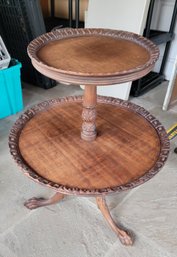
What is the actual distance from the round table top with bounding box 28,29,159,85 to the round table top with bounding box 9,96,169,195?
32cm

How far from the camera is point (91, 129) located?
960 mm

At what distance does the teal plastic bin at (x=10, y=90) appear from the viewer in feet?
5.96

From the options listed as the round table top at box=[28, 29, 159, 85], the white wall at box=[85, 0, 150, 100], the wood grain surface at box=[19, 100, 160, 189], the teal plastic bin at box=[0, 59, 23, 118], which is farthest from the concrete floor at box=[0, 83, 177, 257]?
the white wall at box=[85, 0, 150, 100]

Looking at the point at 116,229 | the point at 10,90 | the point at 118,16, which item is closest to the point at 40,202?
the point at 116,229

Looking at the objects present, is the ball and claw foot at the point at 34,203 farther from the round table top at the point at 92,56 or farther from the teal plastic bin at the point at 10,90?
the teal plastic bin at the point at 10,90

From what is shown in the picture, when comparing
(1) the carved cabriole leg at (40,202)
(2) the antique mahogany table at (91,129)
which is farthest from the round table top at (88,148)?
(1) the carved cabriole leg at (40,202)

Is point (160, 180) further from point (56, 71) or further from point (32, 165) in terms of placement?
point (56, 71)

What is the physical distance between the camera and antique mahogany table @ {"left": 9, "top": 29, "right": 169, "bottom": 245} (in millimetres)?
715

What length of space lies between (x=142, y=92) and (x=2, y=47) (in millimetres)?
1273

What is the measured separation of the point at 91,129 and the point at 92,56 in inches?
11.5

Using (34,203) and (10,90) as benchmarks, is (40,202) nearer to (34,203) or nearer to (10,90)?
(34,203)

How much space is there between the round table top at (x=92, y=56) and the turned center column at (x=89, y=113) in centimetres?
12

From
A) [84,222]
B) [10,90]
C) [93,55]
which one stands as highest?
[93,55]

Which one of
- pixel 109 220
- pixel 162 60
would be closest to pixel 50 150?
pixel 109 220
